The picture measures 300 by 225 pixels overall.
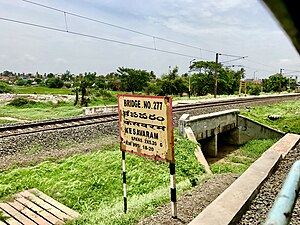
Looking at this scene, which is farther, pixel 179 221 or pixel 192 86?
pixel 192 86

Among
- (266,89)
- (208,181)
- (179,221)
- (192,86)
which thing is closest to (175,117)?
(208,181)

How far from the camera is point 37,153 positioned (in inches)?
305

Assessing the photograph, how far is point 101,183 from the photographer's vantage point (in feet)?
21.2

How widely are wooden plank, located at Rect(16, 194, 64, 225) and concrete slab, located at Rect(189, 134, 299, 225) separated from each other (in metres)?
2.45

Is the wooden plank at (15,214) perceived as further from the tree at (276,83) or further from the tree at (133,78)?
the tree at (276,83)

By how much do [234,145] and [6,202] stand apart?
51.8 feet

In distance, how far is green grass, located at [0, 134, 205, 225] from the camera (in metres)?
4.83

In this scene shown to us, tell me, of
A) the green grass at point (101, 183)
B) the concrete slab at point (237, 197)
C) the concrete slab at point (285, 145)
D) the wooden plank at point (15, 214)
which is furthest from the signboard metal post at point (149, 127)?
the concrete slab at point (285, 145)

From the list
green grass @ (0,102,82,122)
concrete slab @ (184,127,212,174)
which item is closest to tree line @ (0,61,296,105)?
green grass @ (0,102,82,122)

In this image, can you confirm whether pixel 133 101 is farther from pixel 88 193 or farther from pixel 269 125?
pixel 269 125

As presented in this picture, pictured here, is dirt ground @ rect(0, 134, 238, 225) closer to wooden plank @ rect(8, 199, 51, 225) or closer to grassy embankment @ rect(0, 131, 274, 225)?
grassy embankment @ rect(0, 131, 274, 225)

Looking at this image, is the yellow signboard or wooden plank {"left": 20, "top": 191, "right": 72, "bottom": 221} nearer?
the yellow signboard

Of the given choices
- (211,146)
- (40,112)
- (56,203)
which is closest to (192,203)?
(56,203)

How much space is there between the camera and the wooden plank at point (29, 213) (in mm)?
4652
